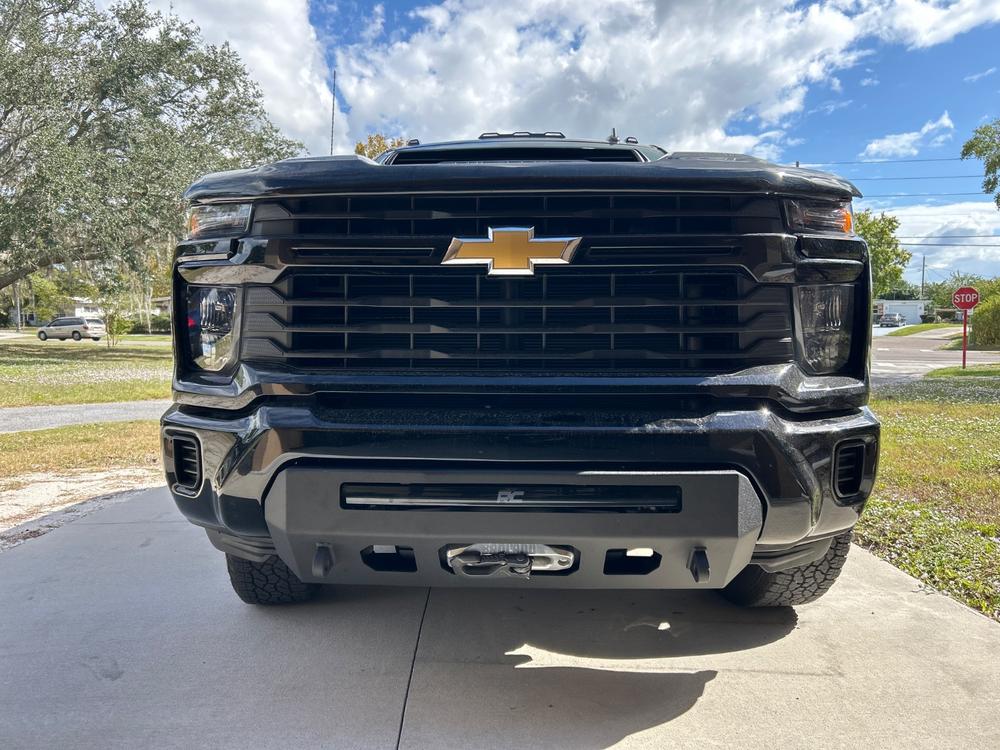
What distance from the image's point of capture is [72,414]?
9.95 metres

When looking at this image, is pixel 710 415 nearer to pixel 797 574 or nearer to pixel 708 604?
pixel 797 574

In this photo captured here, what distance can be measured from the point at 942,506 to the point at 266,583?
4121 millimetres

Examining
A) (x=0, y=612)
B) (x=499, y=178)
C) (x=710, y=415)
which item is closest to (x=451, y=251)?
(x=499, y=178)

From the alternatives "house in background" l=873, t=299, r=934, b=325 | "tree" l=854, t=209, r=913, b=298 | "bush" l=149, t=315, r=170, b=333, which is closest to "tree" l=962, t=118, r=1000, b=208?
"tree" l=854, t=209, r=913, b=298

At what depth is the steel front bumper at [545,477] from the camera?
200cm

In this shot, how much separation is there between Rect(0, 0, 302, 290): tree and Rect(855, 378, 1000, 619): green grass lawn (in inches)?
654

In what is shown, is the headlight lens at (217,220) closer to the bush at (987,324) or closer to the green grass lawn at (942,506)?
the green grass lawn at (942,506)

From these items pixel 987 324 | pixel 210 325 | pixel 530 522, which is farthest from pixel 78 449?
pixel 987 324

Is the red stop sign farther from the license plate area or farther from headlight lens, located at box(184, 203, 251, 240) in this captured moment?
headlight lens, located at box(184, 203, 251, 240)

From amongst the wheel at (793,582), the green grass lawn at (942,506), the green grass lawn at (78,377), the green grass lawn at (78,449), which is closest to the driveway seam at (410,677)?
the wheel at (793,582)

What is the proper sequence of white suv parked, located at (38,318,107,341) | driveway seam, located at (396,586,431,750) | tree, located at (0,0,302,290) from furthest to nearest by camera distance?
white suv parked, located at (38,318,107,341)
tree, located at (0,0,302,290)
driveway seam, located at (396,586,431,750)

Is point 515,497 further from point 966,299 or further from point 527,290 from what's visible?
point 966,299

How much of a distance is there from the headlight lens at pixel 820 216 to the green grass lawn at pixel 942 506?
1868 mm

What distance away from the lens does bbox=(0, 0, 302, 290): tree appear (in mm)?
17047
